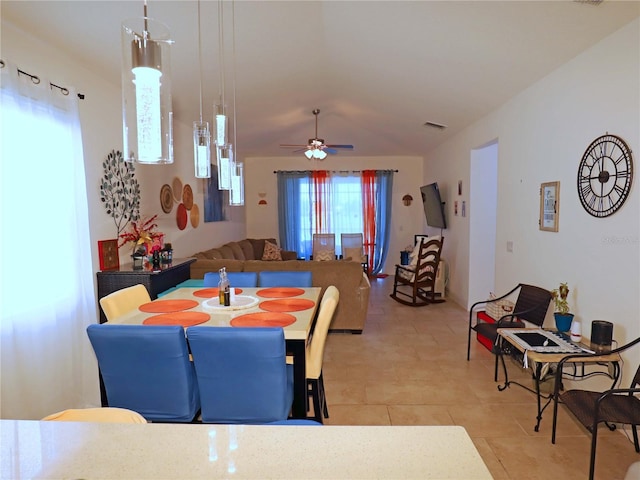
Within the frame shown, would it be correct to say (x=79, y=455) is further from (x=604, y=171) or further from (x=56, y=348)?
(x=604, y=171)

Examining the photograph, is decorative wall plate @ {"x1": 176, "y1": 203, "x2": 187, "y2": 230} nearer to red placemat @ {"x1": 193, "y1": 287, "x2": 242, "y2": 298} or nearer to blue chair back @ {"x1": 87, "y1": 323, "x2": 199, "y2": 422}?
red placemat @ {"x1": 193, "y1": 287, "x2": 242, "y2": 298}

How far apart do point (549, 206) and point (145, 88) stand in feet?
10.7

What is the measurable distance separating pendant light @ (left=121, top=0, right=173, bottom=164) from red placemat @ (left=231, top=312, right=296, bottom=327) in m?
1.21

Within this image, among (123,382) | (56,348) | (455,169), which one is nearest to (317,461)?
(123,382)

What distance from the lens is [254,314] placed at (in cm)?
234

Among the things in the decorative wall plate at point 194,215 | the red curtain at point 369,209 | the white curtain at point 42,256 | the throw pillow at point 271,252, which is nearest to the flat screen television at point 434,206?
the red curtain at point 369,209

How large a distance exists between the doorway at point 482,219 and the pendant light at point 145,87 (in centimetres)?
465

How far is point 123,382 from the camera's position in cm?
191

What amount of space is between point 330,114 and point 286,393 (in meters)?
5.22

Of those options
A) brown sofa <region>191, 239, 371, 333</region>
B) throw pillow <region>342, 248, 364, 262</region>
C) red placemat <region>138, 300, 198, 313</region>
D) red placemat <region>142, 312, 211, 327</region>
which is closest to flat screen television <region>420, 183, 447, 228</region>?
throw pillow <region>342, 248, 364, 262</region>

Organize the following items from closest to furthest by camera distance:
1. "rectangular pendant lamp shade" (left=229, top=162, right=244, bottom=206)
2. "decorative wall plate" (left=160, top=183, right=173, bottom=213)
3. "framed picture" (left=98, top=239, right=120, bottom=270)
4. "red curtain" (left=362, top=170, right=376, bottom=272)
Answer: "rectangular pendant lamp shade" (left=229, top=162, right=244, bottom=206), "framed picture" (left=98, top=239, right=120, bottom=270), "decorative wall plate" (left=160, top=183, right=173, bottom=213), "red curtain" (left=362, top=170, right=376, bottom=272)

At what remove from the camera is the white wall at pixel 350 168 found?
27.1 feet

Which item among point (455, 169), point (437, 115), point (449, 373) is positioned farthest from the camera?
point (455, 169)

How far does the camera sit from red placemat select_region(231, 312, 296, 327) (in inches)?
84.4
